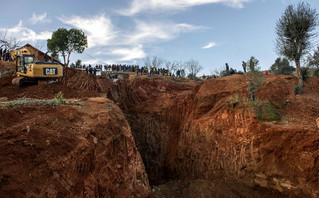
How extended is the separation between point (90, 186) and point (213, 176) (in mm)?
7790

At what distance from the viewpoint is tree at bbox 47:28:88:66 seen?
32.4 m

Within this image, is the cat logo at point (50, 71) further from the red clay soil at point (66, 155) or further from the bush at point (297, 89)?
the bush at point (297, 89)

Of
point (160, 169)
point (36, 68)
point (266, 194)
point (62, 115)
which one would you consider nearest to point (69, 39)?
point (36, 68)

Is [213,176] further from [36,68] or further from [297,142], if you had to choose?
[36,68]

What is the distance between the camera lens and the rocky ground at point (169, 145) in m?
5.16

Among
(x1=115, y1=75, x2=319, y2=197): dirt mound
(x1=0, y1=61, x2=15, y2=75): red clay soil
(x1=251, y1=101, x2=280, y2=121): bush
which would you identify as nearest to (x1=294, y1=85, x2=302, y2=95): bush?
(x1=115, y1=75, x2=319, y2=197): dirt mound

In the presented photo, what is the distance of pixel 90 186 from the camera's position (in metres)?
5.73

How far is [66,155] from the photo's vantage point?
5598 millimetres

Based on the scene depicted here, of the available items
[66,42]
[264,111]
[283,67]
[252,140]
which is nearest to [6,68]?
[66,42]

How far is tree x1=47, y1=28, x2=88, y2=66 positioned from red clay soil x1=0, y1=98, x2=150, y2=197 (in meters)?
29.2

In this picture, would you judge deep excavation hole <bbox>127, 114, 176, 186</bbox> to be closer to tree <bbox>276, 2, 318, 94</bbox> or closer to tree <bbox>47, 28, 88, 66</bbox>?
tree <bbox>276, 2, 318, 94</bbox>

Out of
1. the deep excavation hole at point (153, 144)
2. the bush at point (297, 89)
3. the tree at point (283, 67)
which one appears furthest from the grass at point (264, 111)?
the tree at point (283, 67)

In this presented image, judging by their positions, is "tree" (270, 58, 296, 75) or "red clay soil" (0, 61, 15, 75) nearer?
"red clay soil" (0, 61, 15, 75)

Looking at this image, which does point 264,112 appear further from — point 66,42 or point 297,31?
point 66,42
